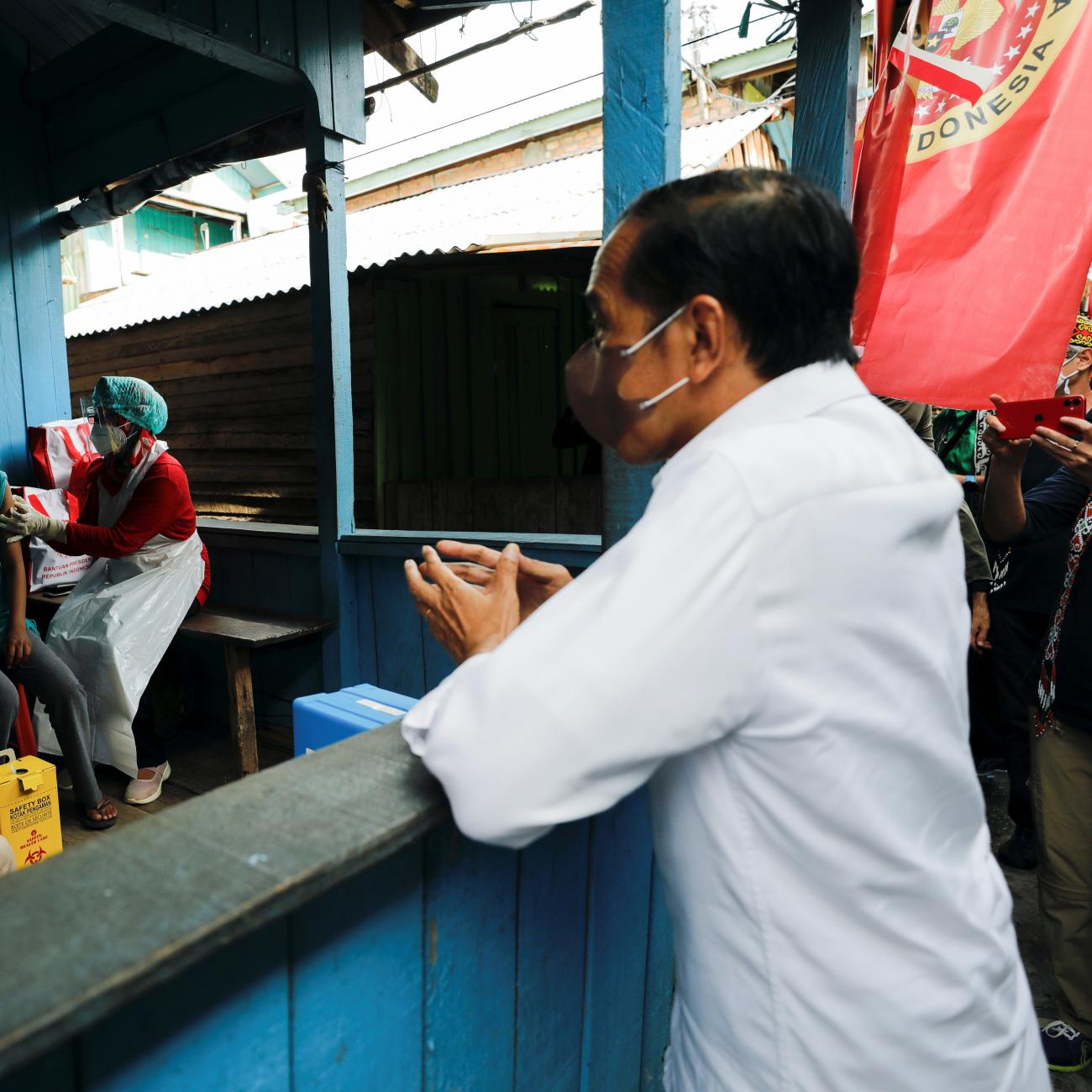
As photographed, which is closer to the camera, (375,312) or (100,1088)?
(100,1088)

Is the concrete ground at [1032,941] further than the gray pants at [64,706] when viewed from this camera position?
No

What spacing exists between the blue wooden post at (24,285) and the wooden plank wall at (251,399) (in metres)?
2.21

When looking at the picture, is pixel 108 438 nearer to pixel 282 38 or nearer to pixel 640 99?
pixel 282 38

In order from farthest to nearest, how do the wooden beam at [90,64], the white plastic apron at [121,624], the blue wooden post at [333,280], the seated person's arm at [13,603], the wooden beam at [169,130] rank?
the wooden beam at [90,64] < the wooden beam at [169,130] < the blue wooden post at [333,280] < the white plastic apron at [121,624] < the seated person's arm at [13,603]

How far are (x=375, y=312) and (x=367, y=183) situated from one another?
8.83 m

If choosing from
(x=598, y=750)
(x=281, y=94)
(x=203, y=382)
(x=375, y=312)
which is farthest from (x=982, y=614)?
(x=203, y=382)

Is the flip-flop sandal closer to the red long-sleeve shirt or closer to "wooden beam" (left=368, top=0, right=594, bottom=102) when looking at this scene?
the red long-sleeve shirt

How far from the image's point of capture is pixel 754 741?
2.79ft

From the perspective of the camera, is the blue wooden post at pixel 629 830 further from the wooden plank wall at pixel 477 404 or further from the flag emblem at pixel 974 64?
the wooden plank wall at pixel 477 404

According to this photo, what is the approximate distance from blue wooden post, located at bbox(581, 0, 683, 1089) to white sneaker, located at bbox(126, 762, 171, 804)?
2.98 meters

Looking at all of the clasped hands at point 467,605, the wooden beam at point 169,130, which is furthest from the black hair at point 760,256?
the wooden beam at point 169,130

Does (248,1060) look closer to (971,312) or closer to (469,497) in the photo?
(971,312)

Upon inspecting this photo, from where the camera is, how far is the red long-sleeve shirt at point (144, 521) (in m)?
3.76

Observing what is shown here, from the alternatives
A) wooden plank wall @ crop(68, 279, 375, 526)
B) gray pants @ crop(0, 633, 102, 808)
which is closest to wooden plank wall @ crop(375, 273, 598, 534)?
wooden plank wall @ crop(68, 279, 375, 526)
